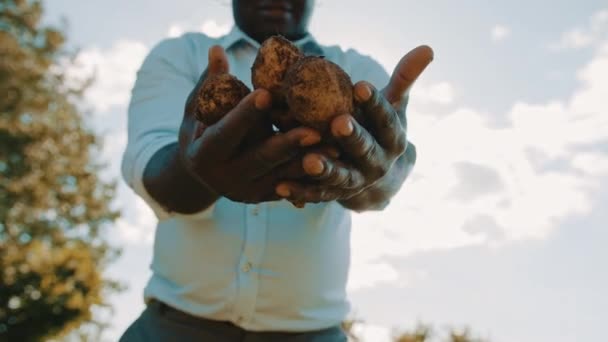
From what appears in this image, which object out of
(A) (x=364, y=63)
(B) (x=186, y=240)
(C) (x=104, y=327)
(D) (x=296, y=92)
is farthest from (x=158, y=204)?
(C) (x=104, y=327)

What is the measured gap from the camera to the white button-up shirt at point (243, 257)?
2.38m

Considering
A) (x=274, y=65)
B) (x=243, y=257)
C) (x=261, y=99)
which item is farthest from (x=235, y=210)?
(x=261, y=99)

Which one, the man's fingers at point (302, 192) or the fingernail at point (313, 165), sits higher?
the fingernail at point (313, 165)

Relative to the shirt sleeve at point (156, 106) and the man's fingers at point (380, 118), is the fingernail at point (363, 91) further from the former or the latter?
the shirt sleeve at point (156, 106)

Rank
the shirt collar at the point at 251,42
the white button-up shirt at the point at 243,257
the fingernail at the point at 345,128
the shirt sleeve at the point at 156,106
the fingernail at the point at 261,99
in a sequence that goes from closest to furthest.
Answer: the fingernail at the point at 345,128
the fingernail at the point at 261,99
the shirt sleeve at the point at 156,106
the white button-up shirt at the point at 243,257
the shirt collar at the point at 251,42

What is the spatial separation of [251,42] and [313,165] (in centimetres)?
165

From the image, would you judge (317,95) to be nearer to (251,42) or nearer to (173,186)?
(173,186)

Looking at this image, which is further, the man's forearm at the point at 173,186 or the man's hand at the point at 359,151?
the man's forearm at the point at 173,186

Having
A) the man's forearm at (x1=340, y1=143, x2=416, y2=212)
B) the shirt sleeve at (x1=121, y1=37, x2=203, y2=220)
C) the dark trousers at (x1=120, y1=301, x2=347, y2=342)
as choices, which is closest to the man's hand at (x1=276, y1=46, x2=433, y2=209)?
the man's forearm at (x1=340, y1=143, x2=416, y2=212)

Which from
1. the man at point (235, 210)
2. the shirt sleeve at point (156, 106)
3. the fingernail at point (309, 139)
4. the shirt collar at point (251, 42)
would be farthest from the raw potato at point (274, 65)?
the shirt collar at point (251, 42)

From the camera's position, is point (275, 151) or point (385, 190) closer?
point (275, 151)

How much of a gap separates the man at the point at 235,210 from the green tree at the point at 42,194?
14.5 m

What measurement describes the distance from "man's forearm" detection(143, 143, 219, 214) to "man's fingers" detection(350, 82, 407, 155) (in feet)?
1.98

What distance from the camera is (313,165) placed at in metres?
1.43
